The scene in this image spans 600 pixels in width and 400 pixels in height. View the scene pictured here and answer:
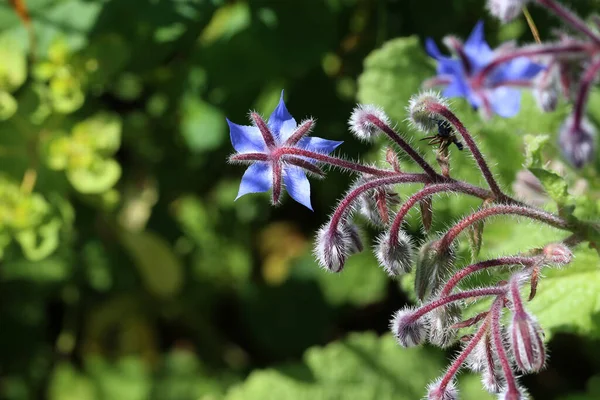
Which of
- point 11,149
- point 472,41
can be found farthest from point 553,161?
point 11,149

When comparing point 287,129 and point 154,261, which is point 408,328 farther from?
→ point 154,261

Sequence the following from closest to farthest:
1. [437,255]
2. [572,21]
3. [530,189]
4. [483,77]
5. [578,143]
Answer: [578,143], [572,21], [437,255], [483,77], [530,189]

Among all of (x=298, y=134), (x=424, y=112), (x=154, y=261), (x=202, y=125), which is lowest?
(x=154, y=261)

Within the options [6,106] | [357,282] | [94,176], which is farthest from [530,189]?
[6,106]

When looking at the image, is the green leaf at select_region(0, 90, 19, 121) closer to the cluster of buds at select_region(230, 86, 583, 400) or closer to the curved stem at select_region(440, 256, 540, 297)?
the cluster of buds at select_region(230, 86, 583, 400)

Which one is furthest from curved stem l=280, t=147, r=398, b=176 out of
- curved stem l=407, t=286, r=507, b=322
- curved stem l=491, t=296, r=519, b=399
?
curved stem l=491, t=296, r=519, b=399
